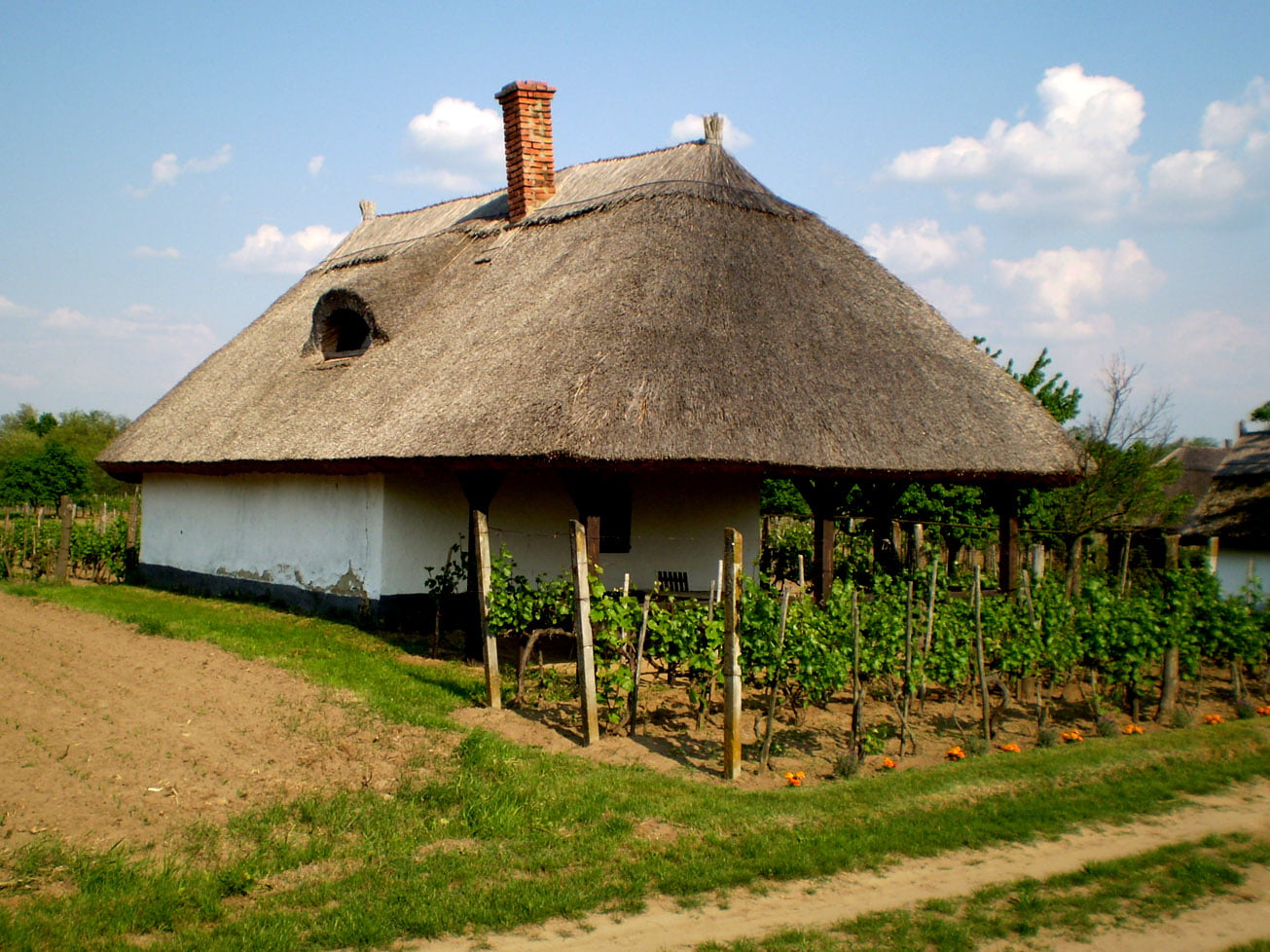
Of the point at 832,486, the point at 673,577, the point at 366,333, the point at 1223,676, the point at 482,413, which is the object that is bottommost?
the point at 1223,676

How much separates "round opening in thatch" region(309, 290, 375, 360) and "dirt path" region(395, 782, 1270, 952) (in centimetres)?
1122

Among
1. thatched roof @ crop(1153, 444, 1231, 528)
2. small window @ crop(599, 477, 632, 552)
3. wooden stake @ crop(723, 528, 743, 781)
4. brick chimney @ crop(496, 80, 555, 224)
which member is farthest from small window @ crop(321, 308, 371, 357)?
thatched roof @ crop(1153, 444, 1231, 528)

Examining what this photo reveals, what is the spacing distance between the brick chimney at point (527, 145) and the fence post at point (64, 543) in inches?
360

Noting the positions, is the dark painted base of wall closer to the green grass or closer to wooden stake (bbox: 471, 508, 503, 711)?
wooden stake (bbox: 471, 508, 503, 711)

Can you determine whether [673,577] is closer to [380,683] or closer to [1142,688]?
[380,683]

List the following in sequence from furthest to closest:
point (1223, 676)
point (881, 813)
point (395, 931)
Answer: point (1223, 676)
point (881, 813)
point (395, 931)

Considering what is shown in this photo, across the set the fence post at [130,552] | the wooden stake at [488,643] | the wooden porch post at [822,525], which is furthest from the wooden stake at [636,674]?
the fence post at [130,552]

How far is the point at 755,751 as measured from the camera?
7336 millimetres

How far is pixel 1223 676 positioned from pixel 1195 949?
7.87m

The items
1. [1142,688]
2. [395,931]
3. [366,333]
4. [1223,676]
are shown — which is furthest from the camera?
[366,333]

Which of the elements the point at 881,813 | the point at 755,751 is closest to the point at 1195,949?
the point at 881,813

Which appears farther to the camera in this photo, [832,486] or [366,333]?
[366,333]

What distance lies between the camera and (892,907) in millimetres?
4688

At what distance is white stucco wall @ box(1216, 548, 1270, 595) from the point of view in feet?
59.7
